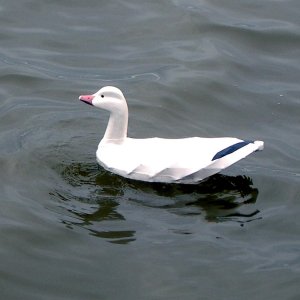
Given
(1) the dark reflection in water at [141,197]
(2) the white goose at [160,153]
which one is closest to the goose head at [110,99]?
(2) the white goose at [160,153]

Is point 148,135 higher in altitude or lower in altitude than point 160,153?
lower

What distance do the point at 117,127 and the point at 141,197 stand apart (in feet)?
2.57

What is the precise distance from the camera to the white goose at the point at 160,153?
9.29 meters

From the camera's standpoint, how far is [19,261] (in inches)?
336

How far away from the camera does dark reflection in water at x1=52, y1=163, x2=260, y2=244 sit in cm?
917

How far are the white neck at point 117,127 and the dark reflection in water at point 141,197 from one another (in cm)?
31

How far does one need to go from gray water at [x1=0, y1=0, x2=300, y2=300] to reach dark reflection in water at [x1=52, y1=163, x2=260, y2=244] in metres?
0.01

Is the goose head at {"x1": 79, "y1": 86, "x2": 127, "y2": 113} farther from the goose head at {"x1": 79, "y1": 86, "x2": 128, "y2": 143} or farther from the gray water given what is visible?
the gray water

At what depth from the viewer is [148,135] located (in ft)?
35.1

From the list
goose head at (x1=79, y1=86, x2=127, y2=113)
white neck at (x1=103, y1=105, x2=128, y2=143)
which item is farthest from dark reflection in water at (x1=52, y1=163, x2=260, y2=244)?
goose head at (x1=79, y1=86, x2=127, y2=113)

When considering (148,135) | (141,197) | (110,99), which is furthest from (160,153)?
(148,135)

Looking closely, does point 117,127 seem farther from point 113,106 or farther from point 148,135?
point 148,135

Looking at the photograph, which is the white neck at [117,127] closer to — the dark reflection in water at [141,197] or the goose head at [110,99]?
the goose head at [110,99]

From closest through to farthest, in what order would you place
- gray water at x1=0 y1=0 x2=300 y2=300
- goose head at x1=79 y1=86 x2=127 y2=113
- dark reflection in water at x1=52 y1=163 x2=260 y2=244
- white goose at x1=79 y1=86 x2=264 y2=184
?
gray water at x1=0 y1=0 x2=300 y2=300
dark reflection in water at x1=52 y1=163 x2=260 y2=244
white goose at x1=79 y1=86 x2=264 y2=184
goose head at x1=79 y1=86 x2=127 y2=113
